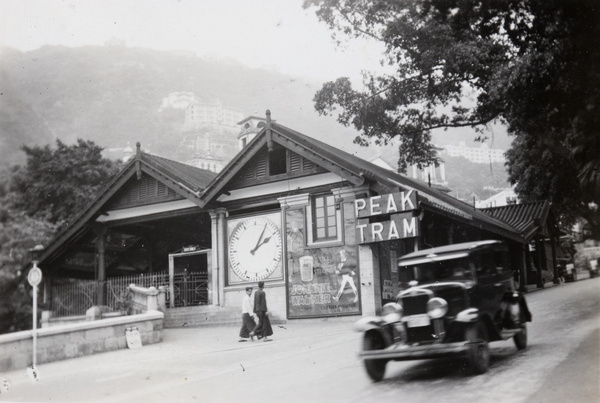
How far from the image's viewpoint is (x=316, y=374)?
30.4 feet

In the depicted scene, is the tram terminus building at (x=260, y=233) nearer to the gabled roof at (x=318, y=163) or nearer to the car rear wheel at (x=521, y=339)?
Result: the gabled roof at (x=318, y=163)

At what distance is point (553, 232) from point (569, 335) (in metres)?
26.2

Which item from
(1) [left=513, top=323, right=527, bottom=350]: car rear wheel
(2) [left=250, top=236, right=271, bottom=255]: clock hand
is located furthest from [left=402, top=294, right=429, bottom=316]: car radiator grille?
(2) [left=250, top=236, right=271, bottom=255]: clock hand

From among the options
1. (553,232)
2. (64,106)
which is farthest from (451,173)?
(64,106)

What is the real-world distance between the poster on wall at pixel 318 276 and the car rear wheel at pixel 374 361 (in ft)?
29.2

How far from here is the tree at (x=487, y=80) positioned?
8.77m

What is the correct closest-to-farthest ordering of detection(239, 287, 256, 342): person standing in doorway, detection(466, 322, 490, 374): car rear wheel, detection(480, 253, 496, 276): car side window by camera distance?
1. detection(466, 322, 490, 374): car rear wheel
2. detection(480, 253, 496, 276): car side window
3. detection(239, 287, 256, 342): person standing in doorway

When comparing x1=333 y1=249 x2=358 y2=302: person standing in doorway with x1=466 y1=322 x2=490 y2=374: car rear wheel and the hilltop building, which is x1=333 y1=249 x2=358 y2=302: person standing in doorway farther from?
the hilltop building

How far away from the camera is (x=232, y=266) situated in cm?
2050

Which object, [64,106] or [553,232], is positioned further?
[553,232]

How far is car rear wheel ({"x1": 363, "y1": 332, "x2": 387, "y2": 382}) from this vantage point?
27.5 feet

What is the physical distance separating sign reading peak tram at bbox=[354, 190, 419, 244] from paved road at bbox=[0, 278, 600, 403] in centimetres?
340

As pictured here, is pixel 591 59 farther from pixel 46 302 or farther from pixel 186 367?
pixel 46 302

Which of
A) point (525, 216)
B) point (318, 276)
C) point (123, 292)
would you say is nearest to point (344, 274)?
point (318, 276)
